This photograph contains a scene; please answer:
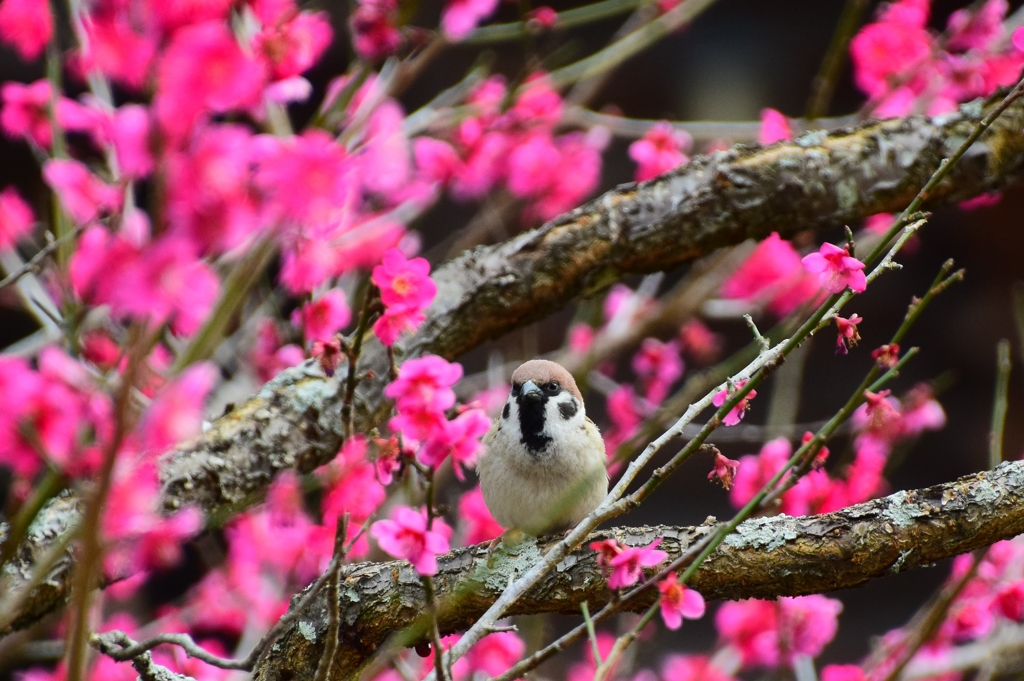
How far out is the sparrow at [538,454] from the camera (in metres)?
2.32

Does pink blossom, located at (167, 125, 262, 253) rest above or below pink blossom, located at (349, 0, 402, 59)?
below

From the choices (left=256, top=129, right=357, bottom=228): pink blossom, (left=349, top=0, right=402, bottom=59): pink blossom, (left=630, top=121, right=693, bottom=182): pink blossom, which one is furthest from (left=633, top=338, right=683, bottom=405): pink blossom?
(left=256, top=129, right=357, bottom=228): pink blossom

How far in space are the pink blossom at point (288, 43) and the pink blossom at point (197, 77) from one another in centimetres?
80

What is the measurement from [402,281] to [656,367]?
2290 mm

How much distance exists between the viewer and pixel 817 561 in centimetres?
159

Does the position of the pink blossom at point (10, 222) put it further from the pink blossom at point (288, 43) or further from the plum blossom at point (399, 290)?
the plum blossom at point (399, 290)

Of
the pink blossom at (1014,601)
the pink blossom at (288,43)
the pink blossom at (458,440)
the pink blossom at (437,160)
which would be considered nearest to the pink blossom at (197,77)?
the pink blossom at (458,440)

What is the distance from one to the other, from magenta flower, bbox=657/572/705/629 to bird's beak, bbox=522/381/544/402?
98 centimetres

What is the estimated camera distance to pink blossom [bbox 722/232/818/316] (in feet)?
12.0

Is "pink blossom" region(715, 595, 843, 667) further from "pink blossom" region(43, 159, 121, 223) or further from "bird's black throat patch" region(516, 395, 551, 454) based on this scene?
"pink blossom" region(43, 159, 121, 223)

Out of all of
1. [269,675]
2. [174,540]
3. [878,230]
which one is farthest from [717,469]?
[878,230]

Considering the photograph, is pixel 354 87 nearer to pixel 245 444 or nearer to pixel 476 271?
pixel 476 271

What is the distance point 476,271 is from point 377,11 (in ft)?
2.43

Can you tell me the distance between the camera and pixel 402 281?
1395mm
